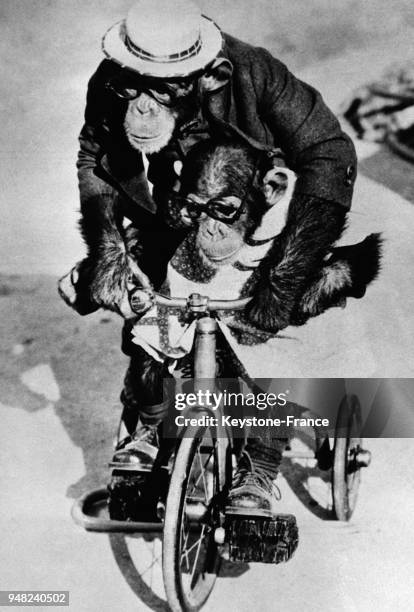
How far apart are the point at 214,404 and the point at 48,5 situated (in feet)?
3.21

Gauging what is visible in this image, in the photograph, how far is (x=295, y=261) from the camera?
1.33 metres

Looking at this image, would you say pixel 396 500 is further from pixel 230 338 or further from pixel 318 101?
pixel 318 101

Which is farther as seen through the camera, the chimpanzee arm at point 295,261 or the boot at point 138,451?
the boot at point 138,451

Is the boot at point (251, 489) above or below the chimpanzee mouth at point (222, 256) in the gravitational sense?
below

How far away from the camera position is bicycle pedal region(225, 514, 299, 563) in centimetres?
131

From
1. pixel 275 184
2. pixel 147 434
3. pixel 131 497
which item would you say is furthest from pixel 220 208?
pixel 131 497

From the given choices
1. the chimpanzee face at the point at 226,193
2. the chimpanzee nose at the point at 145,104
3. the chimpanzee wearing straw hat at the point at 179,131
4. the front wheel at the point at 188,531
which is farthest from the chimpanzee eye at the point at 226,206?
the front wheel at the point at 188,531

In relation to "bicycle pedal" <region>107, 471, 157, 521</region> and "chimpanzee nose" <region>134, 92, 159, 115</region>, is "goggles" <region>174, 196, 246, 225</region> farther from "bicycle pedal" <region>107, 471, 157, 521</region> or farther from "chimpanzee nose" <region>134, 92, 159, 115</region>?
"bicycle pedal" <region>107, 471, 157, 521</region>

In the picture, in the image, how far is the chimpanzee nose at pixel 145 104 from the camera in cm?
135

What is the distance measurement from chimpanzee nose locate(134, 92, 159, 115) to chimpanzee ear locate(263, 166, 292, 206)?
251 mm

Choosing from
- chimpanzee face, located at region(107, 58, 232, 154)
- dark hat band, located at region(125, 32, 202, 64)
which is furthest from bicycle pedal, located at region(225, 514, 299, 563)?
dark hat band, located at region(125, 32, 202, 64)

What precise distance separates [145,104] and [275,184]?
0.30 m

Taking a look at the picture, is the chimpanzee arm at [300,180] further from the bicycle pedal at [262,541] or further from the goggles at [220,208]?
the bicycle pedal at [262,541]

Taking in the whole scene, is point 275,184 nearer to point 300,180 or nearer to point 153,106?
point 300,180
